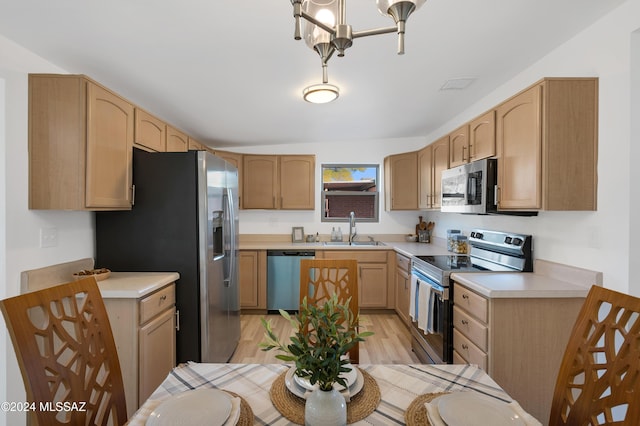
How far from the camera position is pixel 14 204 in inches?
65.5

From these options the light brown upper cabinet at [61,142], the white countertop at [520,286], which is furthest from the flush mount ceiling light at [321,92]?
the white countertop at [520,286]

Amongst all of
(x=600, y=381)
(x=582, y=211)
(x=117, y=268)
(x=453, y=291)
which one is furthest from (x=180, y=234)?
(x=582, y=211)

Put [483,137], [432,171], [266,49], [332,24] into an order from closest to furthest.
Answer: [332,24] < [266,49] < [483,137] < [432,171]

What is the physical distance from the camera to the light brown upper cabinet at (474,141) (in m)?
2.19

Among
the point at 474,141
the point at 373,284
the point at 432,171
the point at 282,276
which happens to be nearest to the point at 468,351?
the point at 474,141

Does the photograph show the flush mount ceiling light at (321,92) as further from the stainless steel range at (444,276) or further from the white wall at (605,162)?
the stainless steel range at (444,276)

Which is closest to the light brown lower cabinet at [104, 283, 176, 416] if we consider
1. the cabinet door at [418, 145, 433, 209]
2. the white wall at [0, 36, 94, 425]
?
the white wall at [0, 36, 94, 425]

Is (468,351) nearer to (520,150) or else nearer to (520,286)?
(520,286)

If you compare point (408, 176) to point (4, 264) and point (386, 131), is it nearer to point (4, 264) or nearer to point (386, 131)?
point (386, 131)

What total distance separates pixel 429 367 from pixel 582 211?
57.6 inches

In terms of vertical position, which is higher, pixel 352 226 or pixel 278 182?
pixel 278 182

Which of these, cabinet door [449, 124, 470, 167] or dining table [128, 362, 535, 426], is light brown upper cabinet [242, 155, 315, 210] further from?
dining table [128, 362, 535, 426]

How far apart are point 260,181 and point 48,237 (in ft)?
8.27

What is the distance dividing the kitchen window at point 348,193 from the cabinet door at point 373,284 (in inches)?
36.5
